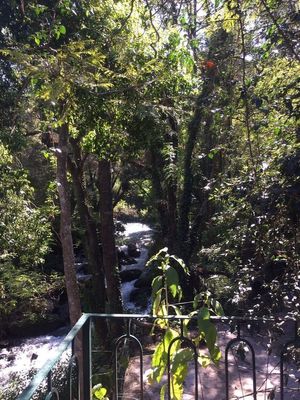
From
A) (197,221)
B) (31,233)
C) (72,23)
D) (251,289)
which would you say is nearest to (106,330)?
(31,233)

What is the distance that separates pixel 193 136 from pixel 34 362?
7271mm

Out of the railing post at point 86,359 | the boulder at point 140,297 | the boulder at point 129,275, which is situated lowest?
the boulder at point 140,297

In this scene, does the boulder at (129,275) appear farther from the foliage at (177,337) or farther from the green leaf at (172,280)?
the green leaf at (172,280)

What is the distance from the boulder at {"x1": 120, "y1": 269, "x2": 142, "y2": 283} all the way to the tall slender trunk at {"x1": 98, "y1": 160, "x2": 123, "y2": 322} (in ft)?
28.1

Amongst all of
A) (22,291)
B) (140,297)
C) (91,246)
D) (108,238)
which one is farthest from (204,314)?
(140,297)

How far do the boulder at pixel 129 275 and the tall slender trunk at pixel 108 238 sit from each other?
28.1 feet

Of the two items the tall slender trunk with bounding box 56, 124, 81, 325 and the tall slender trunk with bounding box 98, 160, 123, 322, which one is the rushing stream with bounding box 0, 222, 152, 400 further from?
the tall slender trunk with bounding box 56, 124, 81, 325

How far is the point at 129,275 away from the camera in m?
19.8

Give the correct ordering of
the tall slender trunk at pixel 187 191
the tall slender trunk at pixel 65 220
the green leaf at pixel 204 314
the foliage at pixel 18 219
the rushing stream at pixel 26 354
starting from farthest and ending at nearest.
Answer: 1. the tall slender trunk at pixel 187 191
2. the rushing stream at pixel 26 354
3. the foliage at pixel 18 219
4. the tall slender trunk at pixel 65 220
5. the green leaf at pixel 204 314

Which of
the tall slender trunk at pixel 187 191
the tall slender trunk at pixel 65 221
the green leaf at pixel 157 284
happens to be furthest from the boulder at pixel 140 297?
the green leaf at pixel 157 284

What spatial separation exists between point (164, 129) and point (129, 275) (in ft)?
41.1

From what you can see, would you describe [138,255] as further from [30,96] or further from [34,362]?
[30,96]

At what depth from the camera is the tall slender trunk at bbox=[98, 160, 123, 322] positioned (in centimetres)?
1080

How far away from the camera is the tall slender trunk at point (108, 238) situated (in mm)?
10797
